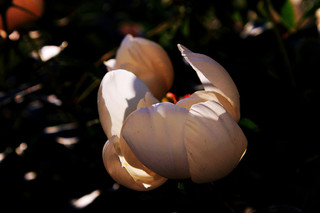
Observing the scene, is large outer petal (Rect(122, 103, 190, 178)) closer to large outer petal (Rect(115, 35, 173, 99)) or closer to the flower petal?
the flower petal

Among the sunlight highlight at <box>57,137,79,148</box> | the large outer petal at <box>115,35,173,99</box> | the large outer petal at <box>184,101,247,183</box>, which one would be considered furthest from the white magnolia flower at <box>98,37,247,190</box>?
the sunlight highlight at <box>57,137,79,148</box>

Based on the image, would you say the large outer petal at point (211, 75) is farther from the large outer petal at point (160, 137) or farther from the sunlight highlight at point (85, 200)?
the sunlight highlight at point (85, 200)

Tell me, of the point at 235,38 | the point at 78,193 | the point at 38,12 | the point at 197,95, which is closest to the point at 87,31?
the point at 38,12

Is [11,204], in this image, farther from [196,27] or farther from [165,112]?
[196,27]

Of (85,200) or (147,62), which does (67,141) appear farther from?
→ (147,62)

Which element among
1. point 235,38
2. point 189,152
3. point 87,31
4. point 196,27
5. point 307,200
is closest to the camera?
point 189,152
